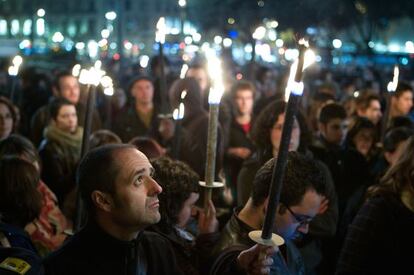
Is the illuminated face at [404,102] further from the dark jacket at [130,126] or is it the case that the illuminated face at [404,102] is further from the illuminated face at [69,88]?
the illuminated face at [69,88]

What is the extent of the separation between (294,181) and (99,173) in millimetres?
985

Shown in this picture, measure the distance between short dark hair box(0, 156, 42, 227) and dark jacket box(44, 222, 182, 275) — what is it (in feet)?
3.29

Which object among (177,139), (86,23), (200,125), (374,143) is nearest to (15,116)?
(200,125)

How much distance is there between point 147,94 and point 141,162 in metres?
4.95

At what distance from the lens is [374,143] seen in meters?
6.10

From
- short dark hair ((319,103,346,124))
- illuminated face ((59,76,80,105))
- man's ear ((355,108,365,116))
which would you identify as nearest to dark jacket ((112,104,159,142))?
illuminated face ((59,76,80,105))

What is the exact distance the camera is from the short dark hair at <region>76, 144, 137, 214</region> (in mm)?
2385

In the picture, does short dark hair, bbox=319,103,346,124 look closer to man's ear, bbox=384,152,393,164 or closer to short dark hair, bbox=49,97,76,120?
man's ear, bbox=384,152,393,164

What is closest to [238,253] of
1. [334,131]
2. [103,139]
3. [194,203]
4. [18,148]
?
[194,203]

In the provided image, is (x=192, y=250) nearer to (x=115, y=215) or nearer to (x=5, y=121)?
(x=115, y=215)

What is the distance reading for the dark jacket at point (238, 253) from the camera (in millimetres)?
2338

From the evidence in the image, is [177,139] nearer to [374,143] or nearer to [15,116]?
[15,116]

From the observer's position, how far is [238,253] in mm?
2348

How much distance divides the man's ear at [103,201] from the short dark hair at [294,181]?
0.76m
